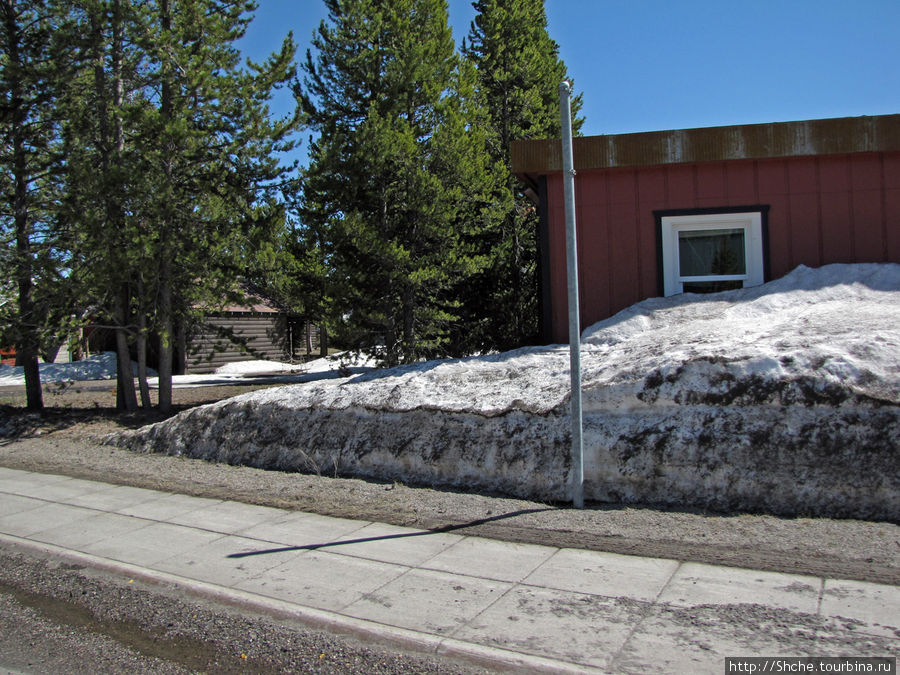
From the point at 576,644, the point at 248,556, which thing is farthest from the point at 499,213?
the point at 576,644

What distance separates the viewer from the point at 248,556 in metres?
5.17

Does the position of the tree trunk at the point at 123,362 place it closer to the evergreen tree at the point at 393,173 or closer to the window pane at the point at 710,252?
the evergreen tree at the point at 393,173

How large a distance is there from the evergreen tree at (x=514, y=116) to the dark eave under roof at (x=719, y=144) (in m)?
3.24

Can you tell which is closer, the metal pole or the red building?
the metal pole

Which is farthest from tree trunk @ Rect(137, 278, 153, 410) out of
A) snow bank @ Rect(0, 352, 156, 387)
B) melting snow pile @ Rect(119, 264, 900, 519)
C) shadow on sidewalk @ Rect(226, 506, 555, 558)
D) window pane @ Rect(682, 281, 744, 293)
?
snow bank @ Rect(0, 352, 156, 387)

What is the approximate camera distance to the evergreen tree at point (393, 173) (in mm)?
10797

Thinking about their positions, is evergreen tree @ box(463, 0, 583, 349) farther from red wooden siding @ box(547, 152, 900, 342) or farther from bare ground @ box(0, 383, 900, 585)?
bare ground @ box(0, 383, 900, 585)

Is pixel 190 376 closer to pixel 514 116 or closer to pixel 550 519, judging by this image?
pixel 514 116

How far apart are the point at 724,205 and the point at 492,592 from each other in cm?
631

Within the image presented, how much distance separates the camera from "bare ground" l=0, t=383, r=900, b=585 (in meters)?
4.54

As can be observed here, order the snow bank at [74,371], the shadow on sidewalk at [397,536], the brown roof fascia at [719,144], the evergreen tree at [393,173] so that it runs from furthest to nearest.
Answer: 1. the snow bank at [74,371]
2. the evergreen tree at [393,173]
3. the brown roof fascia at [719,144]
4. the shadow on sidewalk at [397,536]

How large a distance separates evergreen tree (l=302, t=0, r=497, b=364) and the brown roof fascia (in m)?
2.11

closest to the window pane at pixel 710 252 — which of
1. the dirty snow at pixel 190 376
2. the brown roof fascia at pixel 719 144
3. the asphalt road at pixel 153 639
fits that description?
the brown roof fascia at pixel 719 144

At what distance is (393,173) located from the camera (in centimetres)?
1129
